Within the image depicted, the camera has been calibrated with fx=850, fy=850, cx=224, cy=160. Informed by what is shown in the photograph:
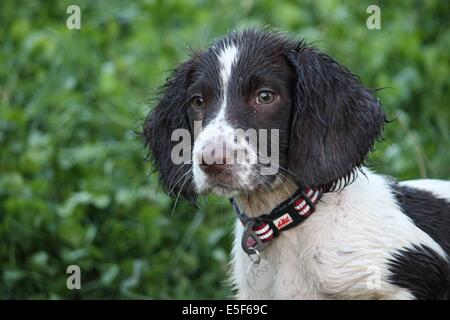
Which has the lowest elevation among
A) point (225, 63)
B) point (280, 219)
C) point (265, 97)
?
point (280, 219)

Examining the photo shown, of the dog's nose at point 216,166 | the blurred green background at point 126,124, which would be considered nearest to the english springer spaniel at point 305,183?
the dog's nose at point 216,166

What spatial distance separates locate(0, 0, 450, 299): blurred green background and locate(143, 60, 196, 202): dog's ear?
2.13 feet

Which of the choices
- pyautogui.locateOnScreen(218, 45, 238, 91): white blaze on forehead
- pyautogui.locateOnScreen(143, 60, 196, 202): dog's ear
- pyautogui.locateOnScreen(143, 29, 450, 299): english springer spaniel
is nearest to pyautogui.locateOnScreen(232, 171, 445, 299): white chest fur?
pyautogui.locateOnScreen(143, 29, 450, 299): english springer spaniel

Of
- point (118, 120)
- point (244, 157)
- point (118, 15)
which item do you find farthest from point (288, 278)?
point (118, 15)

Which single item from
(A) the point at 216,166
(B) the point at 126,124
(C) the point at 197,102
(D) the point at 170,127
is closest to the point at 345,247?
(A) the point at 216,166

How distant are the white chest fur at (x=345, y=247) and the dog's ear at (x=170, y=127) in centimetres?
56

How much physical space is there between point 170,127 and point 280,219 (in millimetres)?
761

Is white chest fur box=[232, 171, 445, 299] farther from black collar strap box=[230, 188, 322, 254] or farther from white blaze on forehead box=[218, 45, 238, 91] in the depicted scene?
white blaze on forehead box=[218, 45, 238, 91]

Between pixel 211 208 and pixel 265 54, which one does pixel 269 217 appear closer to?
pixel 265 54

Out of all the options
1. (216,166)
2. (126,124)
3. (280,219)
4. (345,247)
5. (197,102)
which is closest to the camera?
(216,166)

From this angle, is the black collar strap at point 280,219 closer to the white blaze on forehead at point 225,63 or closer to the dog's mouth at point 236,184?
the dog's mouth at point 236,184

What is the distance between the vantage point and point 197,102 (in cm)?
386

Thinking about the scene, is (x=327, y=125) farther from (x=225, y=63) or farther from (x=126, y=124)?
(x=126, y=124)

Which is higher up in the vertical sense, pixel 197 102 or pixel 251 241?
pixel 197 102
